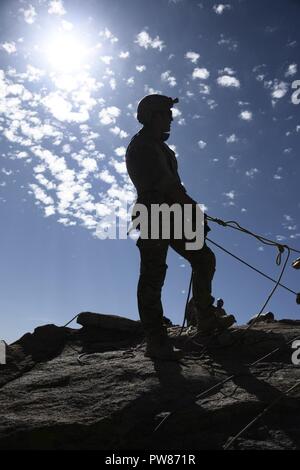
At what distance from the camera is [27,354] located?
219 inches

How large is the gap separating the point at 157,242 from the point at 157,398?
2071mm

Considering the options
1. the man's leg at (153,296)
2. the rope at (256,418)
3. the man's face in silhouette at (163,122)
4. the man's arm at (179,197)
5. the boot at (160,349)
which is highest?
the man's face in silhouette at (163,122)

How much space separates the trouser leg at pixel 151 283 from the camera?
15.8 ft

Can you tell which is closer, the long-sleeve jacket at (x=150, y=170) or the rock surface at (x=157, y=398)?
the rock surface at (x=157, y=398)

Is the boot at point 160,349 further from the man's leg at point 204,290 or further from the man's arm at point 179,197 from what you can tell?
the man's arm at point 179,197

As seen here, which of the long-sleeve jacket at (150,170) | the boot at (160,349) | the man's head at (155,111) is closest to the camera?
the boot at (160,349)

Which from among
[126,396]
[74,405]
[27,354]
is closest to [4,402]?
[74,405]

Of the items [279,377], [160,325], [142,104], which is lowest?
[279,377]

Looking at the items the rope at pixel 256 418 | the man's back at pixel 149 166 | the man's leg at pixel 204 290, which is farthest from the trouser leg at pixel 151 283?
the rope at pixel 256 418

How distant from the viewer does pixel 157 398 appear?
3.38 metres

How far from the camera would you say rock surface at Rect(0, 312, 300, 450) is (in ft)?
9.55
